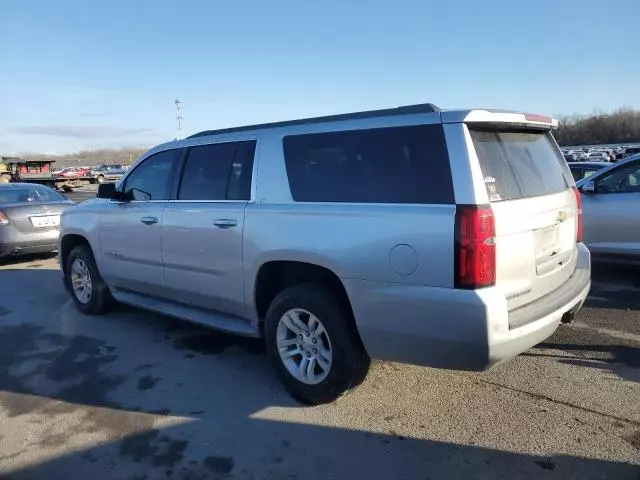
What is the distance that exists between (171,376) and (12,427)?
1.12 meters

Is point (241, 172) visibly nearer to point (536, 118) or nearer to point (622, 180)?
point (536, 118)

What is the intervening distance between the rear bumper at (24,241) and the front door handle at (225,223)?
571cm

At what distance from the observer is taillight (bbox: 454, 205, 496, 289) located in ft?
9.35

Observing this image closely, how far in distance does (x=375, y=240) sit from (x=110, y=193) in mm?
3333

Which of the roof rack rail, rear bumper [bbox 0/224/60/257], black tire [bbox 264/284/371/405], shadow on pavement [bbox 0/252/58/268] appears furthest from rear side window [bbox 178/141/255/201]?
shadow on pavement [bbox 0/252/58/268]

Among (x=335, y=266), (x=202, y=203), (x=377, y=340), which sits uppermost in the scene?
(x=202, y=203)

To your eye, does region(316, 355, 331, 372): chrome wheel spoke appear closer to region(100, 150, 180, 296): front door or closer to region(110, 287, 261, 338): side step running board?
region(110, 287, 261, 338): side step running board

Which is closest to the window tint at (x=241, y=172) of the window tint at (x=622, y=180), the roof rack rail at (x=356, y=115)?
the roof rack rail at (x=356, y=115)

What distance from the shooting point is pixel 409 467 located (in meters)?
2.89

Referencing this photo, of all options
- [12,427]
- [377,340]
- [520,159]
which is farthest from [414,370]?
[12,427]

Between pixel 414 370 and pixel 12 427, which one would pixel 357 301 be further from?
pixel 12 427

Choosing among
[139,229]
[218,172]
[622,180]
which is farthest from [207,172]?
[622,180]

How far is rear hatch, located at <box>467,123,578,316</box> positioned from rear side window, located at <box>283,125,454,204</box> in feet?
0.82

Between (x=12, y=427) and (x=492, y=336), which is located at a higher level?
(x=492, y=336)
